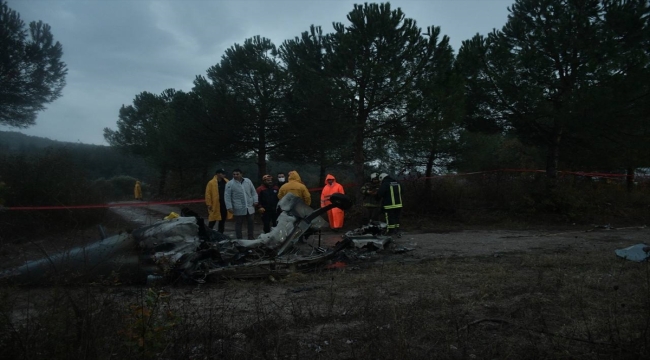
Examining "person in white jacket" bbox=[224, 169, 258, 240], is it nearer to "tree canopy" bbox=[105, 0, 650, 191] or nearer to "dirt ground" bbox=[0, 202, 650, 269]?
"dirt ground" bbox=[0, 202, 650, 269]

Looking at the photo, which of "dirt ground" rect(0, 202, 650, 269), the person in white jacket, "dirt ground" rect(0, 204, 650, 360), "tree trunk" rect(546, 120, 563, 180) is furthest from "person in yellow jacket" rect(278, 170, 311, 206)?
"tree trunk" rect(546, 120, 563, 180)

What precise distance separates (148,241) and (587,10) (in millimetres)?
12524

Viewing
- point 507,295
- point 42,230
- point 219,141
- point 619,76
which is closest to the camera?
point 507,295

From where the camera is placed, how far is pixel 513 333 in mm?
3469

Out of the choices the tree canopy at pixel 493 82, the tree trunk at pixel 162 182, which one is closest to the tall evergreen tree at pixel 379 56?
the tree canopy at pixel 493 82

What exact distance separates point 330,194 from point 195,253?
18.5ft

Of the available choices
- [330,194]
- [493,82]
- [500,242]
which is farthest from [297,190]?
[493,82]

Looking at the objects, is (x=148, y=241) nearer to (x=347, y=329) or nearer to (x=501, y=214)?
(x=347, y=329)

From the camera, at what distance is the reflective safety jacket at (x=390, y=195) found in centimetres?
944

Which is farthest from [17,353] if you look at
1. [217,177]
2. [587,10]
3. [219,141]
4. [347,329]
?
[219,141]

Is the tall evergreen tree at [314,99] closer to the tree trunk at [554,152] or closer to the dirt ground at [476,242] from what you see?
the dirt ground at [476,242]

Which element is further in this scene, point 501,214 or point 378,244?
point 501,214

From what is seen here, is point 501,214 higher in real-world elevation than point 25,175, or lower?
lower

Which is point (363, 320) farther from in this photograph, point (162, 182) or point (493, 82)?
point (162, 182)
